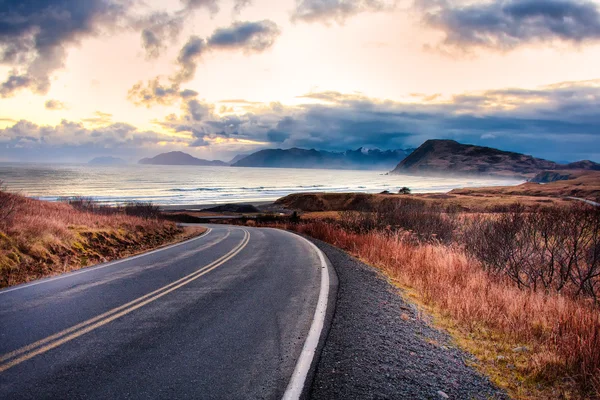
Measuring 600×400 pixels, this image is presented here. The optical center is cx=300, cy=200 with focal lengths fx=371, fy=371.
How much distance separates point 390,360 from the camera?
4.62 m

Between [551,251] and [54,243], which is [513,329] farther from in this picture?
[54,243]

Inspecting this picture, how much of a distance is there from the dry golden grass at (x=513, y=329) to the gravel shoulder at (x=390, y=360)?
0.42 m

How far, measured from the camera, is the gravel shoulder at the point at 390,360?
3.88 m

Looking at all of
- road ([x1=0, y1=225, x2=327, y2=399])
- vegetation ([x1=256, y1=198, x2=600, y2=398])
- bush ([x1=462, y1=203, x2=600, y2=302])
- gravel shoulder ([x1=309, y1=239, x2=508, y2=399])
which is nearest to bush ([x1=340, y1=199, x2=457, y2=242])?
vegetation ([x1=256, y1=198, x2=600, y2=398])

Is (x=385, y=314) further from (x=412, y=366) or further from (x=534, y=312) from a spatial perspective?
(x=534, y=312)

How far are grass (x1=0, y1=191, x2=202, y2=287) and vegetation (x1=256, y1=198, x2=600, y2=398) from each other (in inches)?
375

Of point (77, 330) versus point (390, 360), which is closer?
point (390, 360)

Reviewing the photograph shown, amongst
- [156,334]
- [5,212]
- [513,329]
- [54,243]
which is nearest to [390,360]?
[513,329]

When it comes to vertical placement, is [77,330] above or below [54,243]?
below

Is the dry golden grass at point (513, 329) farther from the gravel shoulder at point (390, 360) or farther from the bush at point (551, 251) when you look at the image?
the bush at point (551, 251)

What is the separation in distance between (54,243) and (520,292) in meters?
13.4

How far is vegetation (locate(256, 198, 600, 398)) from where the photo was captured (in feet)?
14.9

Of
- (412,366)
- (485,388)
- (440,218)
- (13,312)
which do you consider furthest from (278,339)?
(440,218)

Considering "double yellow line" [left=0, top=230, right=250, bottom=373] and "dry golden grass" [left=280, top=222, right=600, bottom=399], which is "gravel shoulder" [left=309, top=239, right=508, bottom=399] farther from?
"double yellow line" [left=0, top=230, right=250, bottom=373]
